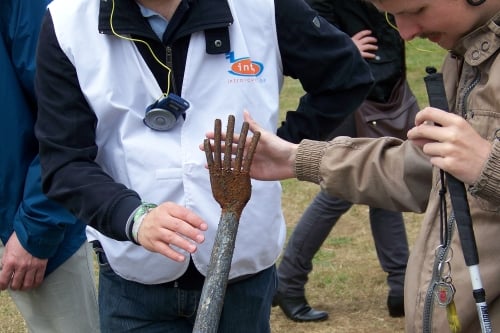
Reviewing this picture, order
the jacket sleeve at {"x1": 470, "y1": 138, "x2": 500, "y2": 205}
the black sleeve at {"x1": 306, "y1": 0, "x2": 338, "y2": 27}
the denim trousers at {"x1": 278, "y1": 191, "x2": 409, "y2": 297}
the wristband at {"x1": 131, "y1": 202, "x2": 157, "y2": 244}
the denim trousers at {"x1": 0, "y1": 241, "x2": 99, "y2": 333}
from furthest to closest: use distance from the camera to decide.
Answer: the denim trousers at {"x1": 278, "y1": 191, "x2": 409, "y2": 297}, the black sleeve at {"x1": 306, "y1": 0, "x2": 338, "y2": 27}, the denim trousers at {"x1": 0, "y1": 241, "x2": 99, "y2": 333}, the wristband at {"x1": 131, "y1": 202, "x2": 157, "y2": 244}, the jacket sleeve at {"x1": 470, "y1": 138, "x2": 500, "y2": 205}

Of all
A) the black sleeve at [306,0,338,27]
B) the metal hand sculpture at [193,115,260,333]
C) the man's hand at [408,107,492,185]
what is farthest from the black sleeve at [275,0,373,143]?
the black sleeve at [306,0,338,27]

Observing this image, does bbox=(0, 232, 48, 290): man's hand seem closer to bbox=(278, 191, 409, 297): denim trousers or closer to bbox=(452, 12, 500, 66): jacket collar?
bbox=(452, 12, 500, 66): jacket collar

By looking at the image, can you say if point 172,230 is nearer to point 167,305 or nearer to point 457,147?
point 167,305

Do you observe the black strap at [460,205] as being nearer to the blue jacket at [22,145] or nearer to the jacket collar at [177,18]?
the jacket collar at [177,18]

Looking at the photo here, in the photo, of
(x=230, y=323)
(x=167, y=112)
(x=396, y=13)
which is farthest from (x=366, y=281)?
(x=396, y=13)

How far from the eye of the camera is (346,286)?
5578mm

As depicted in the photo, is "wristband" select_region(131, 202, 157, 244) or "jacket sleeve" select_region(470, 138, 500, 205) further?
"wristband" select_region(131, 202, 157, 244)

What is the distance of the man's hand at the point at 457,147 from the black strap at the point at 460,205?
31 millimetres

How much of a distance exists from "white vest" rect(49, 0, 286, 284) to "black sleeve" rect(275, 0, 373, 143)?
0.22 feet

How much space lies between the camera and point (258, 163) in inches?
99.1

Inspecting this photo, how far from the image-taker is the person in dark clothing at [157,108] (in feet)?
8.43

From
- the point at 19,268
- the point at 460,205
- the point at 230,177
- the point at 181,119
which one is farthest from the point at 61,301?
the point at 460,205

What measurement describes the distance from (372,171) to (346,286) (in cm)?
336

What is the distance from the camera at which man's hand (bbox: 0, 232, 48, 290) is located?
322cm
